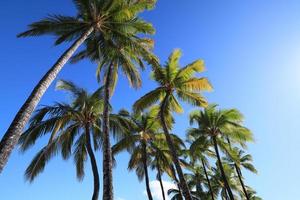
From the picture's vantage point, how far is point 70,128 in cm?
1722

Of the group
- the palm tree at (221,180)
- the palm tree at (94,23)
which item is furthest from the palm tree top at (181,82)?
the palm tree at (221,180)

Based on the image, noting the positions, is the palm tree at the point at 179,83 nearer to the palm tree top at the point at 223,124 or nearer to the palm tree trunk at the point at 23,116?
the palm tree top at the point at 223,124

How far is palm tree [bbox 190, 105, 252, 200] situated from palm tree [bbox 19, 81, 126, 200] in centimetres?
830

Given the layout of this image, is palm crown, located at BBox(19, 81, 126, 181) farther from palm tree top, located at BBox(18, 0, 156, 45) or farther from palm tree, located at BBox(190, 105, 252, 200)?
palm tree, located at BBox(190, 105, 252, 200)

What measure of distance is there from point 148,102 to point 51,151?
273 inches

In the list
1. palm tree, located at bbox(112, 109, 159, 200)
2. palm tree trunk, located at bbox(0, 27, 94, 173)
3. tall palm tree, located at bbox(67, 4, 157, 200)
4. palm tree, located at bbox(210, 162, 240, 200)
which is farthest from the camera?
palm tree, located at bbox(210, 162, 240, 200)

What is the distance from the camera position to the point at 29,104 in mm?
8438

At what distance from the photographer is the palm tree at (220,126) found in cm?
2216

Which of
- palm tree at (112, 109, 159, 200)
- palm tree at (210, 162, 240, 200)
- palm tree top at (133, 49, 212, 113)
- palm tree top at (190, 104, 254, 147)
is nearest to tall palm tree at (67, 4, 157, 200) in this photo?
palm tree top at (133, 49, 212, 113)

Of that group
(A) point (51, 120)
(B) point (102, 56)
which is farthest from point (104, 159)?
(B) point (102, 56)

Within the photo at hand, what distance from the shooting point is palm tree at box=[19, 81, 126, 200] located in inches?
563

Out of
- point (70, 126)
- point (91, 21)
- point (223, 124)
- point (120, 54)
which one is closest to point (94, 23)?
point (91, 21)

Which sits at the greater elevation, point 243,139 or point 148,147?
point 148,147

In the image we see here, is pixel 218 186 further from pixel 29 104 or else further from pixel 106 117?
pixel 29 104
